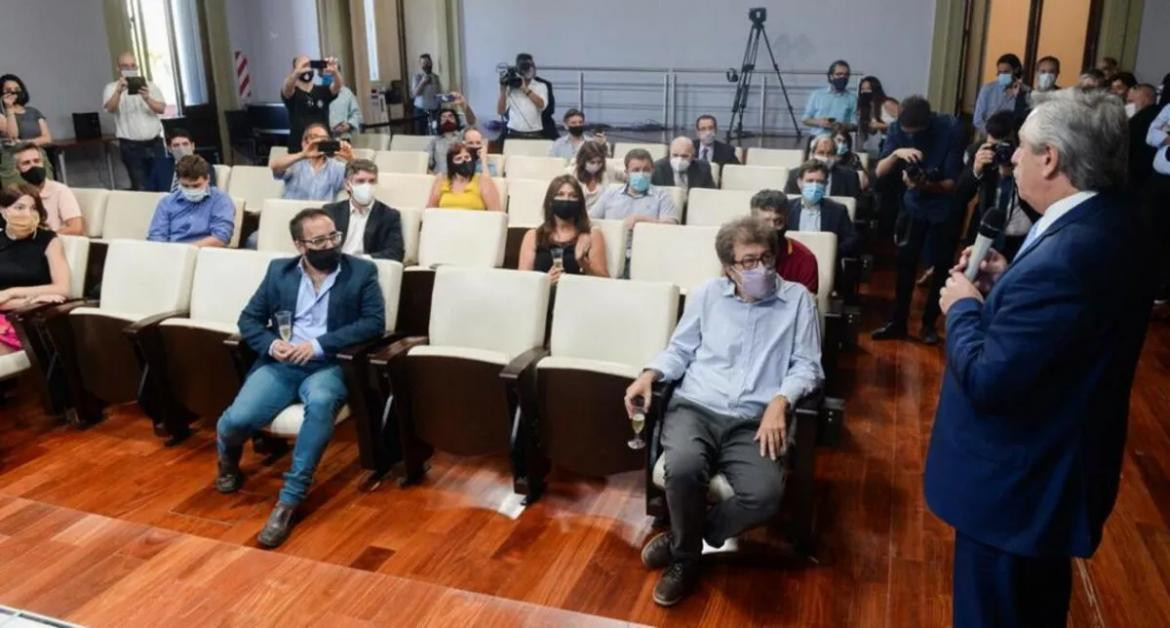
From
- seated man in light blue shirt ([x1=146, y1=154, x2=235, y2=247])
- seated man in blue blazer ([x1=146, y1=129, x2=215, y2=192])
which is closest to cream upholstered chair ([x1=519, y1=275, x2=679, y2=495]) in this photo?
seated man in light blue shirt ([x1=146, y1=154, x2=235, y2=247])

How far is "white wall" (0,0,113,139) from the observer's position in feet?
25.2

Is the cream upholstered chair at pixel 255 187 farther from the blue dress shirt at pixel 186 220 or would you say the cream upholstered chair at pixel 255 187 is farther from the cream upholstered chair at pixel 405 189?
the blue dress shirt at pixel 186 220

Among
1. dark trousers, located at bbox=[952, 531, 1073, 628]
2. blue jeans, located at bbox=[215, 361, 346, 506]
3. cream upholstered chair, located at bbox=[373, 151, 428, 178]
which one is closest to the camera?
dark trousers, located at bbox=[952, 531, 1073, 628]

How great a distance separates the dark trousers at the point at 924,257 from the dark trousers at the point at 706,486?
2531 millimetres

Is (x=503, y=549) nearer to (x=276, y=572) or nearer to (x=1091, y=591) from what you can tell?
(x=276, y=572)

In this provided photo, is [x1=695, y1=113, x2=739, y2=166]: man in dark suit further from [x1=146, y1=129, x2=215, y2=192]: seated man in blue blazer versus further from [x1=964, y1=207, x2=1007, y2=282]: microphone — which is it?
[x1=964, y1=207, x2=1007, y2=282]: microphone

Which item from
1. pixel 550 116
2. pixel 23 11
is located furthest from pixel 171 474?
pixel 23 11

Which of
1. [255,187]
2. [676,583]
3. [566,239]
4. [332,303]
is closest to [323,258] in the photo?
[332,303]

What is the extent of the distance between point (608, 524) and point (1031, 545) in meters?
1.60

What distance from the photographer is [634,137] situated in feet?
33.7

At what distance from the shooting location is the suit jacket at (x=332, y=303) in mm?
3346

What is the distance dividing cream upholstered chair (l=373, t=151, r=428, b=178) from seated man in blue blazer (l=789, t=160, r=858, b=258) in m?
2.97

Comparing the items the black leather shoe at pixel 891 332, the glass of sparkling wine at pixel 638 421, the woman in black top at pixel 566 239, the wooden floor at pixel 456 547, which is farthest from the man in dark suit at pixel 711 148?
the glass of sparkling wine at pixel 638 421

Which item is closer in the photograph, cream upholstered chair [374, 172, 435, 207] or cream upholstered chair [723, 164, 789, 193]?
cream upholstered chair [374, 172, 435, 207]
